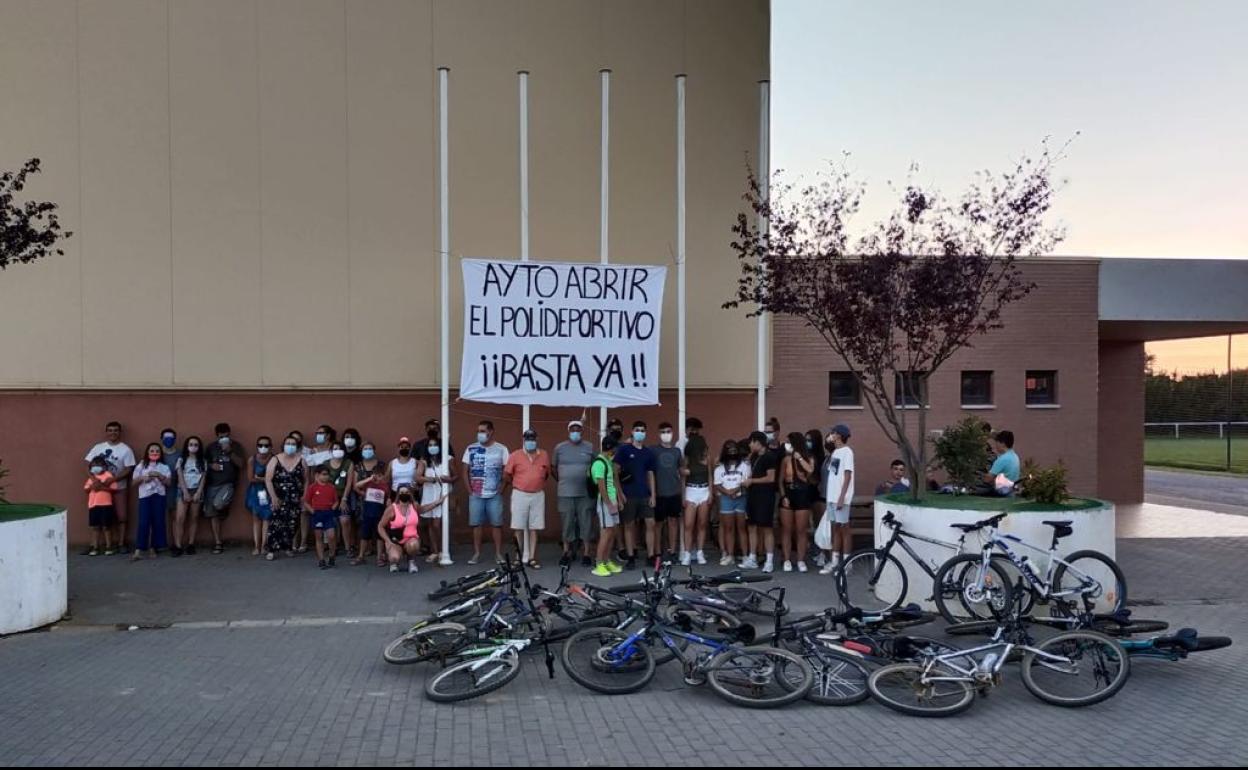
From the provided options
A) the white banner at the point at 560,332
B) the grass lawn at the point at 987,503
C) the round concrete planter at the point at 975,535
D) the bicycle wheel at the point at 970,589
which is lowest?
the bicycle wheel at the point at 970,589

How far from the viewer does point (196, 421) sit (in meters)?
13.7

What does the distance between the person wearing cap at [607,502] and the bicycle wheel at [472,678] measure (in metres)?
4.57

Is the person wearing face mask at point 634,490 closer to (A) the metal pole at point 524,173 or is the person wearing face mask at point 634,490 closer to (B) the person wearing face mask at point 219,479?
(A) the metal pole at point 524,173

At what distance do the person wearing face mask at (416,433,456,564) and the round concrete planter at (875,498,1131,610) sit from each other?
233 inches

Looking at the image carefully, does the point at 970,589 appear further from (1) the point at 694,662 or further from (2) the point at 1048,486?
(1) the point at 694,662

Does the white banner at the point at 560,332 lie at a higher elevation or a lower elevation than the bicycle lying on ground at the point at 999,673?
higher

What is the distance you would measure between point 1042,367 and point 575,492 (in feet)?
34.9

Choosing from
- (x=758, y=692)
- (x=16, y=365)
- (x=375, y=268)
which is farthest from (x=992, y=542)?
(x=16, y=365)

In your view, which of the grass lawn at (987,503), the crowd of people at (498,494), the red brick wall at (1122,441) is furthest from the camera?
the red brick wall at (1122,441)

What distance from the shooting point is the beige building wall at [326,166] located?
44.4 ft

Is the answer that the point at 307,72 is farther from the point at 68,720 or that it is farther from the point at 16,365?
the point at 68,720

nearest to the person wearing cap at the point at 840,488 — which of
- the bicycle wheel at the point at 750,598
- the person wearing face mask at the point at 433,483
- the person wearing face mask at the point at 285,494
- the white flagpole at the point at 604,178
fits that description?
the bicycle wheel at the point at 750,598

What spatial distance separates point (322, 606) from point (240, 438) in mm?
5003

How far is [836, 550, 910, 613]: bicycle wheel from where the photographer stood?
9.59 meters
